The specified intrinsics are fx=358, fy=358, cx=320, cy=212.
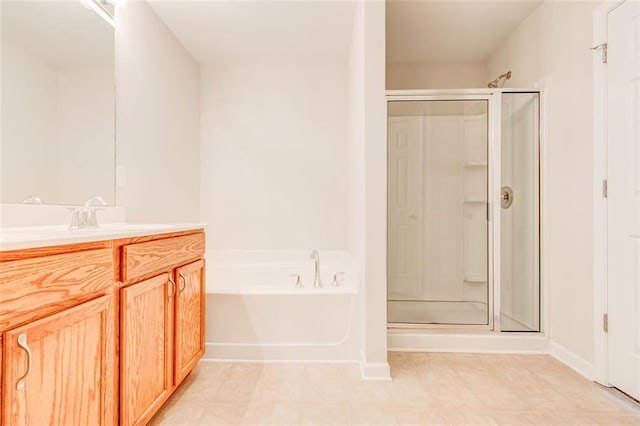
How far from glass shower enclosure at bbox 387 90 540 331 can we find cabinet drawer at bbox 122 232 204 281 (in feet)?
4.84

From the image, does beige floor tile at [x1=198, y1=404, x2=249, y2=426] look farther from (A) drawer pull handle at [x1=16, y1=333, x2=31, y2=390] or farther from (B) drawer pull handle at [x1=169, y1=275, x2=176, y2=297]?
(A) drawer pull handle at [x1=16, y1=333, x2=31, y2=390]

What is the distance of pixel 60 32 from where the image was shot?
5.63 ft

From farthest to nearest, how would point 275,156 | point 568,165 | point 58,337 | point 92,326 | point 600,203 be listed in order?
point 275,156, point 568,165, point 600,203, point 92,326, point 58,337

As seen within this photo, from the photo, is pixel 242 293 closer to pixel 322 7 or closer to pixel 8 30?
pixel 8 30

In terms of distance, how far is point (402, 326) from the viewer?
2.58 metres

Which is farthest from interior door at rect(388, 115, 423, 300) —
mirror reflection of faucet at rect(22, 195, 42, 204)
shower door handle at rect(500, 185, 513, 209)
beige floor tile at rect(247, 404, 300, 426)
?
mirror reflection of faucet at rect(22, 195, 42, 204)

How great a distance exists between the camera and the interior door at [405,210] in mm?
2756

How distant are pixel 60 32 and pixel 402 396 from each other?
247 cm

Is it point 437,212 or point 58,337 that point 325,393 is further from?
point 437,212

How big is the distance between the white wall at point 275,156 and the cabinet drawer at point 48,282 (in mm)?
2333

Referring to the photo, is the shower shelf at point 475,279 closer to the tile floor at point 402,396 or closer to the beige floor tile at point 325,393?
the tile floor at point 402,396

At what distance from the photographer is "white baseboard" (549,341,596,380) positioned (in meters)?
2.04

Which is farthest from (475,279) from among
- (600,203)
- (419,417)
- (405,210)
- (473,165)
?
(419,417)

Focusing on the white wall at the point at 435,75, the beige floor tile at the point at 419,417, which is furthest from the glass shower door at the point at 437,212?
the white wall at the point at 435,75
